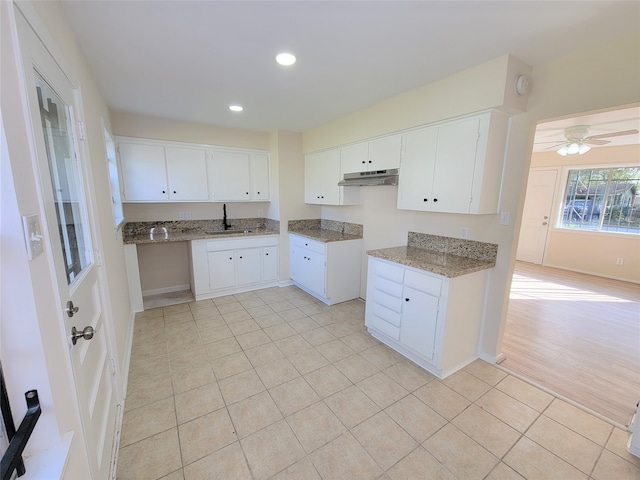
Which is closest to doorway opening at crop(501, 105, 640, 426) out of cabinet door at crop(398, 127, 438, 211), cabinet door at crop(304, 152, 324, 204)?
cabinet door at crop(398, 127, 438, 211)

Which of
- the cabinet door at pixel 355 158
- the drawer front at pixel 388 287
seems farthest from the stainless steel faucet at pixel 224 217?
the drawer front at pixel 388 287

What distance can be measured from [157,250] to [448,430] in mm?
4146

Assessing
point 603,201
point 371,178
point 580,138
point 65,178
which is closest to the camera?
point 65,178

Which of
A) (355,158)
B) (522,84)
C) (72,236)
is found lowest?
(72,236)

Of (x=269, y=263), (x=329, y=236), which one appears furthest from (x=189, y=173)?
(x=329, y=236)

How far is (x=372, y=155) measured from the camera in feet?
10.3

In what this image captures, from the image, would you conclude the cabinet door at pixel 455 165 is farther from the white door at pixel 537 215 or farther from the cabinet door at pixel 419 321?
the white door at pixel 537 215

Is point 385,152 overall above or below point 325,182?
above

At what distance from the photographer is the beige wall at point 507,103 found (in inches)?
69.4

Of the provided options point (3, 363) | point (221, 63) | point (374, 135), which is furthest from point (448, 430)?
point (221, 63)

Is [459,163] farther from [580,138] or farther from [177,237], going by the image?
[177,237]

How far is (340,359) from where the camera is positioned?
2.52 meters

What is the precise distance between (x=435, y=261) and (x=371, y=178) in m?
1.22

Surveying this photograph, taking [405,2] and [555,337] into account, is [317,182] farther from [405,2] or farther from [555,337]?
[555,337]
